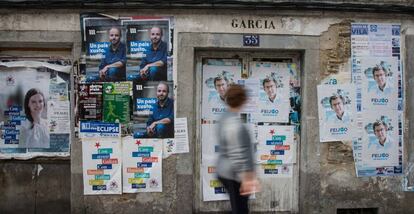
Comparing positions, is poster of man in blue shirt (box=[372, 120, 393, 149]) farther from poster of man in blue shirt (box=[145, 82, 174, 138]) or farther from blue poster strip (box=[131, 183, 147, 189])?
blue poster strip (box=[131, 183, 147, 189])

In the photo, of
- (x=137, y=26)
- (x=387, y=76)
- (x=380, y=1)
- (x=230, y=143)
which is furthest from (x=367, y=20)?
(x=230, y=143)

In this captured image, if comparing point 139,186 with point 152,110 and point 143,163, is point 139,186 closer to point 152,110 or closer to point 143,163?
point 143,163

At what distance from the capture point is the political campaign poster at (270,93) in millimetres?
8805

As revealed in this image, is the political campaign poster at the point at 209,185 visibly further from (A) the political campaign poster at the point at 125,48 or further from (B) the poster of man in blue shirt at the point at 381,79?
(B) the poster of man in blue shirt at the point at 381,79

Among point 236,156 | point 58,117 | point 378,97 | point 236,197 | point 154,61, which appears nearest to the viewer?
→ point 236,156

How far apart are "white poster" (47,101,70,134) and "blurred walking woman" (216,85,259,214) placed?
3.63m

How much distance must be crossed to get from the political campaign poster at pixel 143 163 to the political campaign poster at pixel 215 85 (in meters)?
0.94

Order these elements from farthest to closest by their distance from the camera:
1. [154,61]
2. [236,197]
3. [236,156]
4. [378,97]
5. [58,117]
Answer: [378,97] → [58,117] → [154,61] → [236,197] → [236,156]

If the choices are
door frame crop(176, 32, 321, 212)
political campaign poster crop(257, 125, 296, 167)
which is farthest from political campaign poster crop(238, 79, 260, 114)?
door frame crop(176, 32, 321, 212)

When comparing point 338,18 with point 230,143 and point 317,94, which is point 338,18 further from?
point 230,143

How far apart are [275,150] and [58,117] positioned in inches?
134

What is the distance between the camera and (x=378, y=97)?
8766mm

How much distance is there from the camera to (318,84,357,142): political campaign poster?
8.65 metres

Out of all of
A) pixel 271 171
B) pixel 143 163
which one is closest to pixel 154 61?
pixel 143 163
